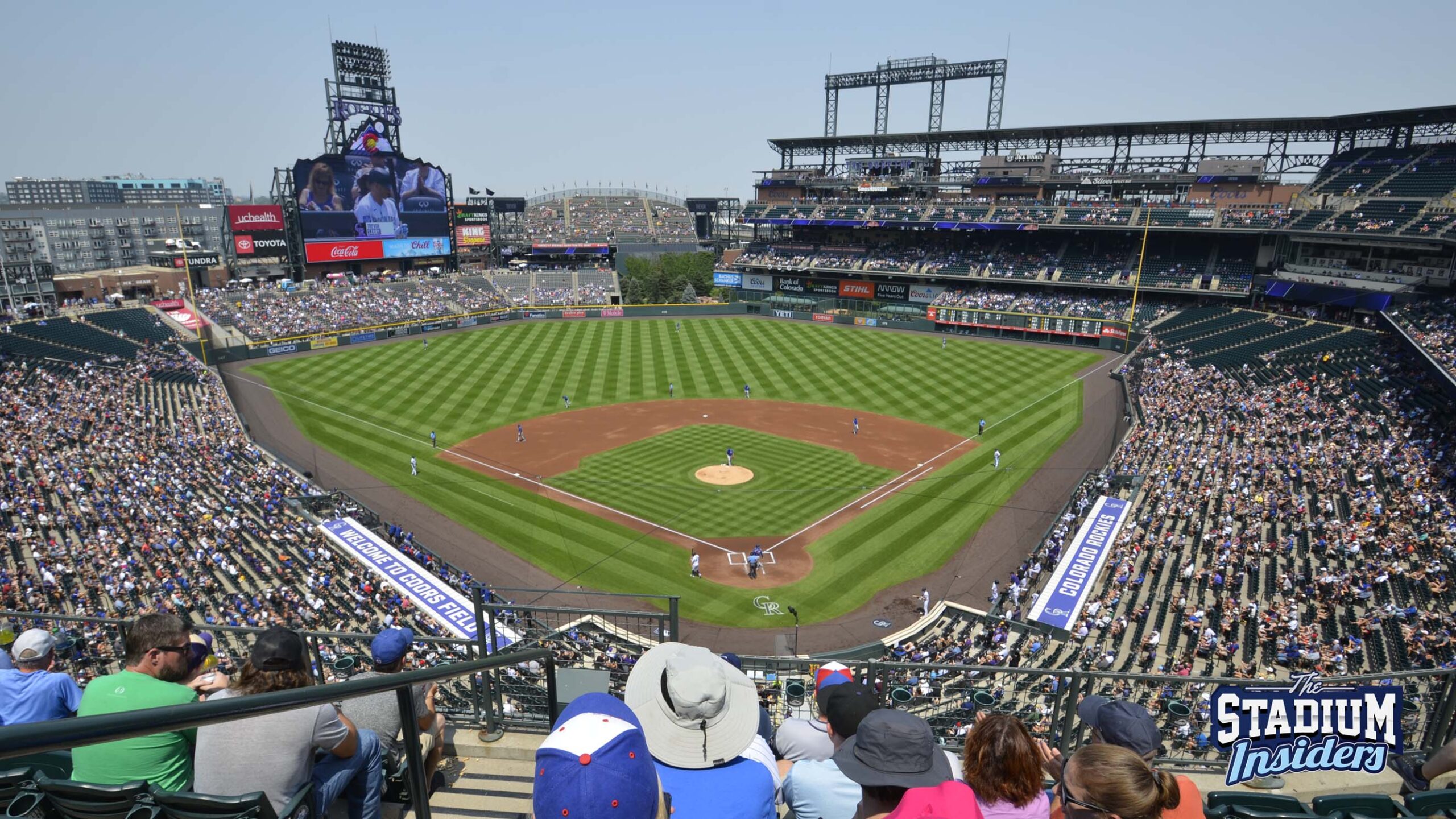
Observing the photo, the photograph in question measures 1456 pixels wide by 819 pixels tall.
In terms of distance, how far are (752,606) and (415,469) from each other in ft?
56.7

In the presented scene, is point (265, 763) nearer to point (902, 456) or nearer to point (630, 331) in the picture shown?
point (902, 456)

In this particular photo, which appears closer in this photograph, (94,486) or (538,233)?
(94,486)

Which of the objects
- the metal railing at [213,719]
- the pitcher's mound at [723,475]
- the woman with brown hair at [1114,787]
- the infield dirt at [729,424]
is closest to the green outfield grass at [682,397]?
the infield dirt at [729,424]

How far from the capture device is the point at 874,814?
388cm

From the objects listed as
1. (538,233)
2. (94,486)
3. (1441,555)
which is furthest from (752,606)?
(538,233)

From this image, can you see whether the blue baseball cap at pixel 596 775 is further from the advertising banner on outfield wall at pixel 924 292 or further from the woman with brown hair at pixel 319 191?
the woman with brown hair at pixel 319 191

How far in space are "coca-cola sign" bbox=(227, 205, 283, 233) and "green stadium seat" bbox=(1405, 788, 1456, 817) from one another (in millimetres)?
72764

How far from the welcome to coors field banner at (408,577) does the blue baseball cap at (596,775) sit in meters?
14.8

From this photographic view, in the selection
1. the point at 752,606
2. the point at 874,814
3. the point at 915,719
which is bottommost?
the point at 752,606

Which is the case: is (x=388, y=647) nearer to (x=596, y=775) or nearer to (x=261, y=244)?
Answer: (x=596, y=775)

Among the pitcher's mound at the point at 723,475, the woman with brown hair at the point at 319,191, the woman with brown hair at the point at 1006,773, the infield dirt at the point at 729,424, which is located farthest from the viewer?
the woman with brown hair at the point at 319,191

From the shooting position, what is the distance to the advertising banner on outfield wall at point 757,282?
7750 cm

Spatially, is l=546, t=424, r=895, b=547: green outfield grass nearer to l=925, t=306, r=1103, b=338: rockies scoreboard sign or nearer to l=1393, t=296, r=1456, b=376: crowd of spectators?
l=1393, t=296, r=1456, b=376: crowd of spectators

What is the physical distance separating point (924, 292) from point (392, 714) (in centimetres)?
6667
